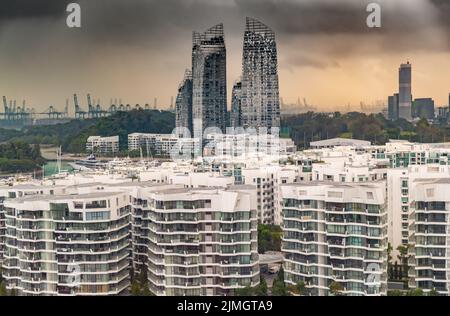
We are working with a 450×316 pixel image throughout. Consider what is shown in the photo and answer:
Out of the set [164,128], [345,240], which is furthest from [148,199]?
[164,128]

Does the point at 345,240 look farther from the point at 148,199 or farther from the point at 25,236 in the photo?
the point at 25,236

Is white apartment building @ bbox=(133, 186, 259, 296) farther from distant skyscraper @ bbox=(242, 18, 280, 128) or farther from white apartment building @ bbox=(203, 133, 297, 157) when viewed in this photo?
distant skyscraper @ bbox=(242, 18, 280, 128)

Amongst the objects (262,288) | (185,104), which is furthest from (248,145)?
(262,288)

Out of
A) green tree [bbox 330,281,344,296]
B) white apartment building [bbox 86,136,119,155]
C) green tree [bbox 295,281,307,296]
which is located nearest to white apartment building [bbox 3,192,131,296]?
green tree [bbox 295,281,307,296]

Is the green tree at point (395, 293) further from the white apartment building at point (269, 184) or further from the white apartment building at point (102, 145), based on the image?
the white apartment building at point (102, 145)

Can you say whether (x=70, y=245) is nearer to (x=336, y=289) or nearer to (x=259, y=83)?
(x=336, y=289)

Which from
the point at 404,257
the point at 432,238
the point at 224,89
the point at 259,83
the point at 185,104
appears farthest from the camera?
the point at 224,89

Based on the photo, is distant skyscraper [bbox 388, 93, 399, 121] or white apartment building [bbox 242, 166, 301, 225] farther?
distant skyscraper [bbox 388, 93, 399, 121]
